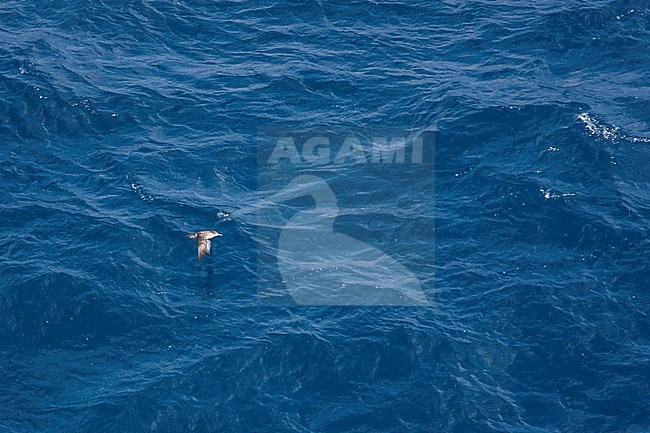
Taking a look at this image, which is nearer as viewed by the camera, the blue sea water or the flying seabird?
the blue sea water

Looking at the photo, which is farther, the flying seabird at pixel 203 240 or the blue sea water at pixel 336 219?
the flying seabird at pixel 203 240

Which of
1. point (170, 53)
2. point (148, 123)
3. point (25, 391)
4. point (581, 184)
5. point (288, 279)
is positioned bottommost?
point (25, 391)

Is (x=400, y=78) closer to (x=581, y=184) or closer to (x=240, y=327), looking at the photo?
(x=581, y=184)

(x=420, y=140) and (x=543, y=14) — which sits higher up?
(x=543, y=14)

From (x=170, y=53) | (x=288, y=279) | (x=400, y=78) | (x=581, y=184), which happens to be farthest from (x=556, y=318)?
(x=170, y=53)

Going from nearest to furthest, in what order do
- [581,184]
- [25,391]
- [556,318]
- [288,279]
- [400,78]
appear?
[25,391] → [556,318] → [288,279] → [581,184] → [400,78]

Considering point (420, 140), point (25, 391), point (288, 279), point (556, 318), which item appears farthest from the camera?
point (420, 140)

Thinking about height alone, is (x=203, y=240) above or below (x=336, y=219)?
below

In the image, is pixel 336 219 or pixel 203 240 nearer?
pixel 203 240
